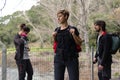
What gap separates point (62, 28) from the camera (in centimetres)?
617

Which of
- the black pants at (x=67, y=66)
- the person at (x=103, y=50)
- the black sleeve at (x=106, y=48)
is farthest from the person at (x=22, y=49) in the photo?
the black pants at (x=67, y=66)

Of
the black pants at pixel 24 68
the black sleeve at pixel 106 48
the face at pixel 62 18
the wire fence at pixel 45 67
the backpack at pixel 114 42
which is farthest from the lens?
the wire fence at pixel 45 67

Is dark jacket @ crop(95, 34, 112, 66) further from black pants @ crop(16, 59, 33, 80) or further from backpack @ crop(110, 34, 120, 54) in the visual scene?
black pants @ crop(16, 59, 33, 80)

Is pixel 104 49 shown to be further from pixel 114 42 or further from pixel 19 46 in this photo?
pixel 19 46

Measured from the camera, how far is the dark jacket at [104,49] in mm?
7113

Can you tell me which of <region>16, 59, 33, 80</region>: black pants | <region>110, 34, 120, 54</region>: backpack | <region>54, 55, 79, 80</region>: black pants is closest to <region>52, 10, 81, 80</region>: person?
<region>54, 55, 79, 80</region>: black pants

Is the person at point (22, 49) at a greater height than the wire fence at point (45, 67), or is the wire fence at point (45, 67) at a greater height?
the person at point (22, 49)

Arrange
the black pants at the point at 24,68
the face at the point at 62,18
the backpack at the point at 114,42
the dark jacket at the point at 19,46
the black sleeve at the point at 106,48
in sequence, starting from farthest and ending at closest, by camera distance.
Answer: the black pants at the point at 24,68, the dark jacket at the point at 19,46, the backpack at the point at 114,42, the black sleeve at the point at 106,48, the face at the point at 62,18

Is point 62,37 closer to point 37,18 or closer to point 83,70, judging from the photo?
point 83,70

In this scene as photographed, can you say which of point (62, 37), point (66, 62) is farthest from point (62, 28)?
point (66, 62)

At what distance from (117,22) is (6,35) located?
21.9 m

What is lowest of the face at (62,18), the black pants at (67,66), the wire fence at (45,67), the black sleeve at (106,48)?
the wire fence at (45,67)

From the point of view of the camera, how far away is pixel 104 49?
714 centimetres

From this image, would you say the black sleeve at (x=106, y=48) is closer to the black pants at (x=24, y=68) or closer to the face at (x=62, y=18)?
the face at (x=62, y=18)
